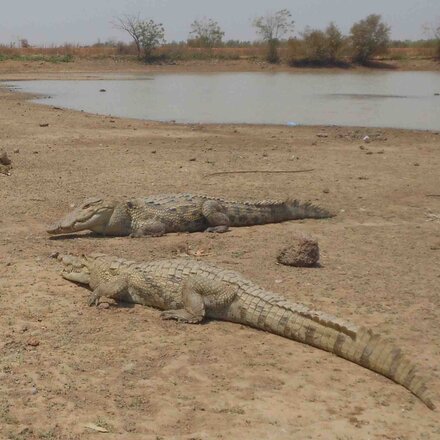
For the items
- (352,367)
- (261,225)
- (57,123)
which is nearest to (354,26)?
(57,123)

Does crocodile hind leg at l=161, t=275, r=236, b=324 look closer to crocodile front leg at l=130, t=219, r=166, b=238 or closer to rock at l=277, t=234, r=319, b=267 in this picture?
rock at l=277, t=234, r=319, b=267

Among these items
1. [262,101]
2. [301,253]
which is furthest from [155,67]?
[301,253]

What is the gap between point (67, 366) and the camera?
12.5 ft

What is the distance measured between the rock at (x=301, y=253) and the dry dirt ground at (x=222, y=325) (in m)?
0.12

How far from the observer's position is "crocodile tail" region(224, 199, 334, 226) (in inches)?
277

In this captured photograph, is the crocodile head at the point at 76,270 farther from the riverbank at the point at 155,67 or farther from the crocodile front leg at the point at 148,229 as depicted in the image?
the riverbank at the point at 155,67

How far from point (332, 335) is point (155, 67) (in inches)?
1805

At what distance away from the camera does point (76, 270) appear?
17.2 ft

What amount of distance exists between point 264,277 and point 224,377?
1740 millimetres

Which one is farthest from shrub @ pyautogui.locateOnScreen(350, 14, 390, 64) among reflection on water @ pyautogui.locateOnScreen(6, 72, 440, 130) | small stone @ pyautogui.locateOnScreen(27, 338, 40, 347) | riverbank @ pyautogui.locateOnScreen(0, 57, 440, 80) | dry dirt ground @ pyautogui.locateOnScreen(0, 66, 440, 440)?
small stone @ pyautogui.locateOnScreen(27, 338, 40, 347)

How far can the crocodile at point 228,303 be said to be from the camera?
3717mm

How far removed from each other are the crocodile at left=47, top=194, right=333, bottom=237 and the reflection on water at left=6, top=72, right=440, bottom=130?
991 centimetres

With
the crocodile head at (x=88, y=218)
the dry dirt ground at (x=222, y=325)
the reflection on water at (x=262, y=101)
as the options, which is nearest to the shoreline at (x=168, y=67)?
the reflection on water at (x=262, y=101)

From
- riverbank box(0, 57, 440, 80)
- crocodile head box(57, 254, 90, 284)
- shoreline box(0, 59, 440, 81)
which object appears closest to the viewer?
crocodile head box(57, 254, 90, 284)
